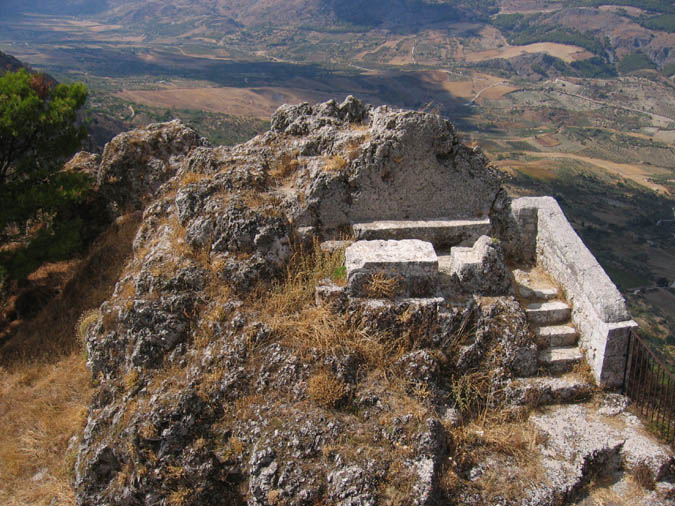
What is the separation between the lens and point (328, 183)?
8.26 meters

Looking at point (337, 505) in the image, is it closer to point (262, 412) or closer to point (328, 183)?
point (262, 412)

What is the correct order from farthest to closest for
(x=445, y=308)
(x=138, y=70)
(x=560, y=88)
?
1. (x=560, y=88)
2. (x=138, y=70)
3. (x=445, y=308)

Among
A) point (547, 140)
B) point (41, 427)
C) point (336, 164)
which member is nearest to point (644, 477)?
point (336, 164)

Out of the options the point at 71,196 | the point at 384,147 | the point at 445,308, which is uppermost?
the point at 384,147

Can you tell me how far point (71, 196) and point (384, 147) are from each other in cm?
696

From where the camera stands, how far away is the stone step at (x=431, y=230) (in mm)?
8305

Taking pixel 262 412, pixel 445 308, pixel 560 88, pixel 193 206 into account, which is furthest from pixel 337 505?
pixel 560 88

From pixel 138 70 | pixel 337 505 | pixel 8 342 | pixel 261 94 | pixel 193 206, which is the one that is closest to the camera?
pixel 337 505

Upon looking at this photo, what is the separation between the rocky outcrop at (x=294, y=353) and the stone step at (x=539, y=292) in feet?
3.42

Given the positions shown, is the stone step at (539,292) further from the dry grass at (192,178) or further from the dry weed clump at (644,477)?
the dry grass at (192,178)

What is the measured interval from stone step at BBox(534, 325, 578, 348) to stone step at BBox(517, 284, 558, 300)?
2.28 feet

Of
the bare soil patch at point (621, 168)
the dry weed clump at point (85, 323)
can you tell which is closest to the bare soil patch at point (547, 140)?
the bare soil patch at point (621, 168)

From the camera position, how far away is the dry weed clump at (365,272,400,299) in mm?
6816

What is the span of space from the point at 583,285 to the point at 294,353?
460 cm
